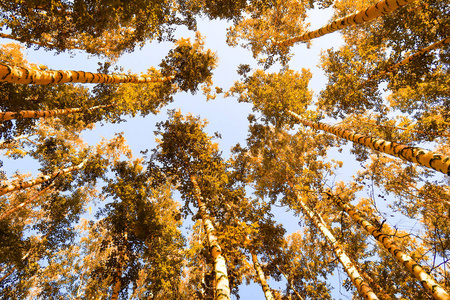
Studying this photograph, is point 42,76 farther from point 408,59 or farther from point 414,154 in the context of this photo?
point 408,59

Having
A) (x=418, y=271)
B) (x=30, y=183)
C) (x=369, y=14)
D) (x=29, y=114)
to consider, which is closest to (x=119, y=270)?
(x=30, y=183)

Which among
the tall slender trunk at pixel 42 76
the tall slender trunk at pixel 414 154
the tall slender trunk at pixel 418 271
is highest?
the tall slender trunk at pixel 42 76

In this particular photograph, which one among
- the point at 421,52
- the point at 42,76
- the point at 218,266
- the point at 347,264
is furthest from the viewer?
the point at 421,52

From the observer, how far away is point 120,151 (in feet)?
48.2

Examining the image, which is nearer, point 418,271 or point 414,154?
point 414,154

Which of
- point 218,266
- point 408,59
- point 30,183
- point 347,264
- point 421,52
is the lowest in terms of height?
point 218,266

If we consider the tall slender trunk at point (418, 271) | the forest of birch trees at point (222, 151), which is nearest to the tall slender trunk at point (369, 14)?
the forest of birch trees at point (222, 151)

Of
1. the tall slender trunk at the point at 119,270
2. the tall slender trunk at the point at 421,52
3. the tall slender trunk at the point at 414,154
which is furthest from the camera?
the tall slender trunk at the point at 119,270

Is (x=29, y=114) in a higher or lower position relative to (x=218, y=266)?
higher

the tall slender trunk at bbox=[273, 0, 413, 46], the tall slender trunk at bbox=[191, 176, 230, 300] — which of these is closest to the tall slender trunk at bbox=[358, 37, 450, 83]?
the tall slender trunk at bbox=[273, 0, 413, 46]

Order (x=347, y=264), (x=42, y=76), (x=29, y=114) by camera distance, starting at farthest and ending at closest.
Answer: (x=29, y=114), (x=347, y=264), (x=42, y=76)

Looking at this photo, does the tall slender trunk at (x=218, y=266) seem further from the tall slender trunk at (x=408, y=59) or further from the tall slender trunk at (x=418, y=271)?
the tall slender trunk at (x=408, y=59)

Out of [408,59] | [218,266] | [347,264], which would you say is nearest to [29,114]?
[218,266]

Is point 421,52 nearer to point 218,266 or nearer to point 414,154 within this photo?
point 414,154
